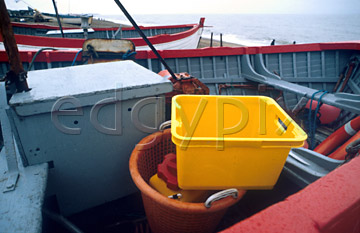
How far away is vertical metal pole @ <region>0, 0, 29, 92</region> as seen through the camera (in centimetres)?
130

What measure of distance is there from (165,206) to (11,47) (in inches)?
56.6

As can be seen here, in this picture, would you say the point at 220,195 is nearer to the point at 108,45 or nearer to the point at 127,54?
the point at 127,54

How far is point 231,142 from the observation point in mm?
1244

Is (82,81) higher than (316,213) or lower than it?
higher

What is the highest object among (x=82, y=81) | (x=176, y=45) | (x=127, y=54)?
(x=176, y=45)

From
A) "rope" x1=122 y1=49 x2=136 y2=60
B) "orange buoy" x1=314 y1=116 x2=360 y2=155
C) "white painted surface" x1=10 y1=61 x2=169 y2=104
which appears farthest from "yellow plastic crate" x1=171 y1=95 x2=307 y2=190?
"rope" x1=122 y1=49 x2=136 y2=60

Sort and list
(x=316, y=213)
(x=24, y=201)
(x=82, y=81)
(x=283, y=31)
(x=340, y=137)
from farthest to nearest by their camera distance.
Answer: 1. (x=283, y=31)
2. (x=340, y=137)
3. (x=82, y=81)
4. (x=24, y=201)
5. (x=316, y=213)

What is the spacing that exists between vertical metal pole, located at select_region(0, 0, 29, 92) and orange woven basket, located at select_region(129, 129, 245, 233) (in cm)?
96

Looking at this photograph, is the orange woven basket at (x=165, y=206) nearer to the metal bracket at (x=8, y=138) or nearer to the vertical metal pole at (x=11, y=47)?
the metal bracket at (x=8, y=138)

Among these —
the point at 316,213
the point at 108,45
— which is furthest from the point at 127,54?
the point at 316,213

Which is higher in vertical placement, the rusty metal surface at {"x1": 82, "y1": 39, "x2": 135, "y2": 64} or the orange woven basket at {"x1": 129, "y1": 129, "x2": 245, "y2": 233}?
the rusty metal surface at {"x1": 82, "y1": 39, "x2": 135, "y2": 64}

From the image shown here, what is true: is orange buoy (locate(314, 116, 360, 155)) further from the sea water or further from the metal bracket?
the sea water

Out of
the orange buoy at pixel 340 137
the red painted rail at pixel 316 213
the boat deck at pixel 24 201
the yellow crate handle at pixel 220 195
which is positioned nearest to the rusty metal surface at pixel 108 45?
A: the boat deck at pixel 24 201

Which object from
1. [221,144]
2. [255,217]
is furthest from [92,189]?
[255,217]
